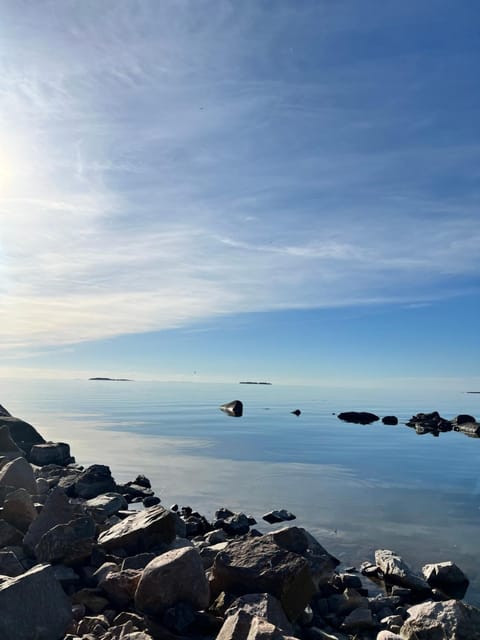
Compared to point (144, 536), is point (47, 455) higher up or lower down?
lower down

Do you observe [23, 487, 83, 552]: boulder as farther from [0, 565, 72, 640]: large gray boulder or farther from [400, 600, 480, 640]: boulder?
[400, 600, 480, 640]: boulder

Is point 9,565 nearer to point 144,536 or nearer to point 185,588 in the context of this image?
point 144,536

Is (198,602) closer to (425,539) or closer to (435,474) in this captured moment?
(425,539)

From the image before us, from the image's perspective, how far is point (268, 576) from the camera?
9711mm

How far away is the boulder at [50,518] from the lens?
39.9 feet

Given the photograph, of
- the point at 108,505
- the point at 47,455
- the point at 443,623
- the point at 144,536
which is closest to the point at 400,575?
the point at 443,623

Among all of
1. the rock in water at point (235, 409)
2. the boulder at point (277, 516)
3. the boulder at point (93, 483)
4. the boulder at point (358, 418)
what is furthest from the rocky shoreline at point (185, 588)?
the rock in water at point (235, 409)

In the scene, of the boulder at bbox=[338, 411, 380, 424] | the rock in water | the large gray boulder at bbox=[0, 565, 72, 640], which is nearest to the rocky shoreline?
the large gray boulder at bbox=[0, 565, 72, 640]

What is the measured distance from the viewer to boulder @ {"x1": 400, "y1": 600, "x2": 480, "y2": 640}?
10.1 meters

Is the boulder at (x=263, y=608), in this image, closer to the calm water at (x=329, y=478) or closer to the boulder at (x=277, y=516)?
the calm water at (x=329, y=478)

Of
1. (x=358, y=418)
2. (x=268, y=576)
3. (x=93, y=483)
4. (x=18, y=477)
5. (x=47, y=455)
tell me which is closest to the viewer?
(x=268, y=576)

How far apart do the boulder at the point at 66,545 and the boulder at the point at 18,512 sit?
2.21 metres

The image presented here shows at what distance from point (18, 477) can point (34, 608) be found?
9660mm

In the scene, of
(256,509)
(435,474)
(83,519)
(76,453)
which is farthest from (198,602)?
(76,453)
